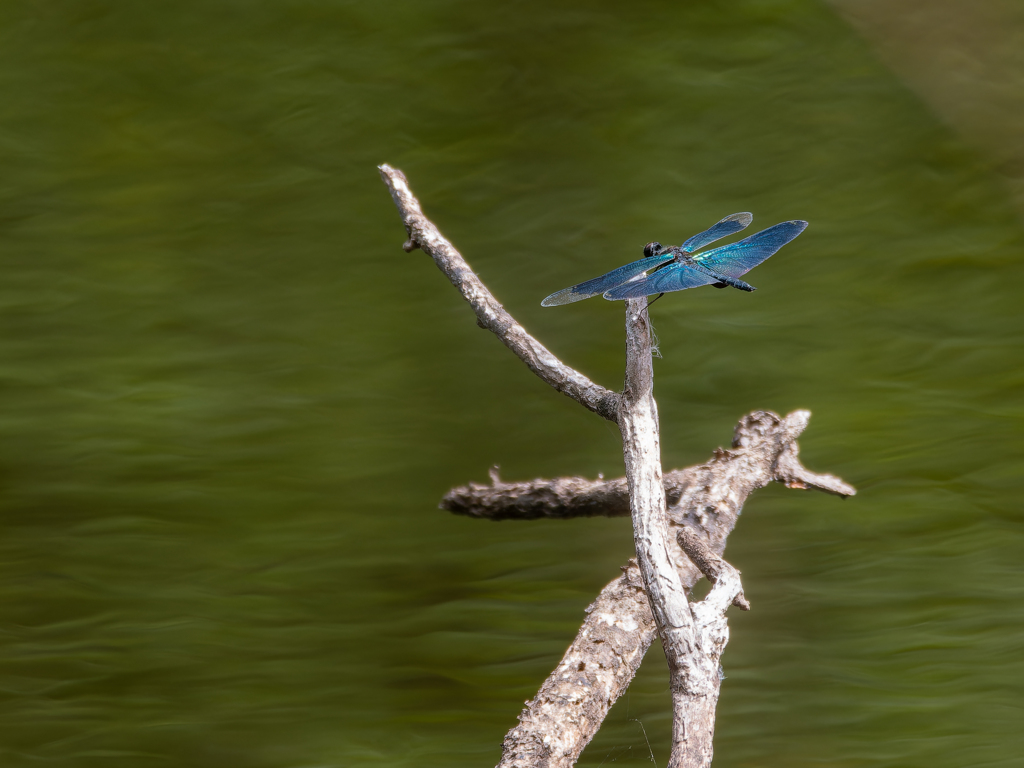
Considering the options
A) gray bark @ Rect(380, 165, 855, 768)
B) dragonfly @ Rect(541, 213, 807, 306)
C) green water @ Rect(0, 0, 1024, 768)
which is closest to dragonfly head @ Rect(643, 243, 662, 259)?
dragonfly @ Rect(541, 213, 807, 306)

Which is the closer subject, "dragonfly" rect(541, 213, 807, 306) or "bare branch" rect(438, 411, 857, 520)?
"dragonfly" rect(541, 213, 807, 306)

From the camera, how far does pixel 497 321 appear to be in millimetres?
1032

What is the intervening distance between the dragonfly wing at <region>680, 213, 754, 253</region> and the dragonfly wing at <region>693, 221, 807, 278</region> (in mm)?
22

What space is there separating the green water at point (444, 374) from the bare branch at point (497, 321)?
728mm

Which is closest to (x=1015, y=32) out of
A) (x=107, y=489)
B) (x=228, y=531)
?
(x=228, y=531)

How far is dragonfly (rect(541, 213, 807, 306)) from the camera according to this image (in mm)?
823

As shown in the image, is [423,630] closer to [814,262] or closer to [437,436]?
[437,436]

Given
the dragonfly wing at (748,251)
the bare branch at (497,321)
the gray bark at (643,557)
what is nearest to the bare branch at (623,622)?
the gray bark at (643,557)

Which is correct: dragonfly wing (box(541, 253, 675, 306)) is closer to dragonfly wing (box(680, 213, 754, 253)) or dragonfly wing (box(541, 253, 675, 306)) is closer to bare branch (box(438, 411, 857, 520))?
dragonfly wing (box(680, 213, 754, 253))

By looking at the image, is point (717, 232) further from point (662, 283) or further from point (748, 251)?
point (662, 283)

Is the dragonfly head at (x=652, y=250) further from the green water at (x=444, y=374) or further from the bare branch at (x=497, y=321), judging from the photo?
the green water at (x=444, y=374)

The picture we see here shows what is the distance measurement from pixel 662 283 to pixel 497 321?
0.28 metres

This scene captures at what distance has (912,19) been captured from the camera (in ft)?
8.34

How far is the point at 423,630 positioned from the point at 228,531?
0.53 metres
